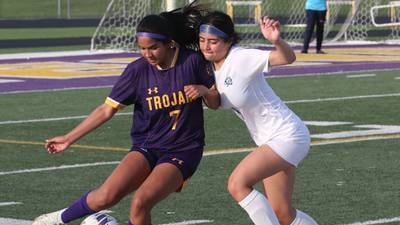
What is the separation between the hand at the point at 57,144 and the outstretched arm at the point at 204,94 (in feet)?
2.72

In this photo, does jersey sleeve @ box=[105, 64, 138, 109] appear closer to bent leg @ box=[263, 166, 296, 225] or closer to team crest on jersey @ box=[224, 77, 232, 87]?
team crest on jersey @ box=[224, 77, 232, 87]

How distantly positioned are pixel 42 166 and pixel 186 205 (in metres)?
2.66

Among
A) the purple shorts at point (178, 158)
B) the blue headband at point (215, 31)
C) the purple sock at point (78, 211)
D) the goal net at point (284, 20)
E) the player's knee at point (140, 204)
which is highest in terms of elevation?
the blue headband at point (215, 31)

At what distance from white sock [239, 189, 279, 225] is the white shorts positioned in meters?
0.33

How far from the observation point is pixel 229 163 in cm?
1288

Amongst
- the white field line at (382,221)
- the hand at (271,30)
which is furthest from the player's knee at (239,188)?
the white field line at (382,221)

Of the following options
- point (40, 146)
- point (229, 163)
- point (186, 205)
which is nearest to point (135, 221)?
point (186, 205)

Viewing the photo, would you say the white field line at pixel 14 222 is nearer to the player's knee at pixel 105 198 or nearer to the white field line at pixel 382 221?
the player's knee at pixel 105 198

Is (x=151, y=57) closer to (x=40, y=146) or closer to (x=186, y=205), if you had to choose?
(x=186, y=205)

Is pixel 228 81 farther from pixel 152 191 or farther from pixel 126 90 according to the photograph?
pixel 152 191

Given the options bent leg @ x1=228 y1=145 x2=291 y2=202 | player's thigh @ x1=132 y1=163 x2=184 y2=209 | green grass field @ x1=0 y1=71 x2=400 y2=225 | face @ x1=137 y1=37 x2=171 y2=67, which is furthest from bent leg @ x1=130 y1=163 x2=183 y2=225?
green grass field @ x1=0 y1=71 x2=400 y2=225

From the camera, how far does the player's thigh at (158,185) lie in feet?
26.8

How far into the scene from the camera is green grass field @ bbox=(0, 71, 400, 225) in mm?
10359

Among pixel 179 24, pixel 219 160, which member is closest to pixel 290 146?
pixel 179 24
